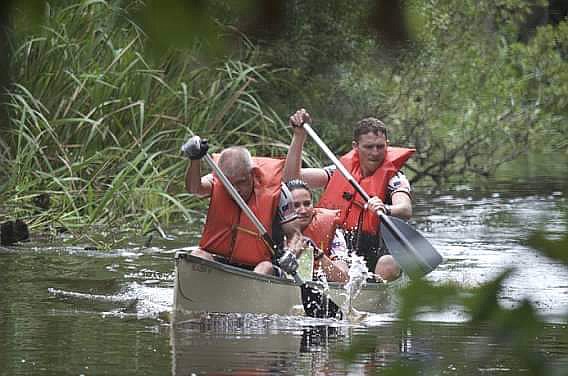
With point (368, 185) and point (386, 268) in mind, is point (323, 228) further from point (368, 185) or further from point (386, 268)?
point (368, 185)

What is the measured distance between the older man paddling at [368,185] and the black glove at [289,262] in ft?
2.15

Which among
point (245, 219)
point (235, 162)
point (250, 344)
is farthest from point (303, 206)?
point (250, 344)

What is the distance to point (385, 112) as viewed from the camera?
581 inches

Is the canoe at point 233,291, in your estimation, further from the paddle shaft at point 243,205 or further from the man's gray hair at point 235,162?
the man's gray hair at point 235,162

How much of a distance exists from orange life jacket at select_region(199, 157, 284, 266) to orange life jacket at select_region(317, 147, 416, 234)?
71 cm

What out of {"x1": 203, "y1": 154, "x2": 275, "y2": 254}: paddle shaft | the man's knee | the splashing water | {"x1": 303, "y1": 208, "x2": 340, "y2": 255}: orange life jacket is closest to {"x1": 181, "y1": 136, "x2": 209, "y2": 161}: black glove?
{"x1": 203, "y1": 154, "x2": 275, "y2": 254}: paddle shaft

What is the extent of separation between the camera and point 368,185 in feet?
26.3

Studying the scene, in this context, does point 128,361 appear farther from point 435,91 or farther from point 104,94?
point 435,91

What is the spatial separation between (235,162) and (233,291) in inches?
29.8

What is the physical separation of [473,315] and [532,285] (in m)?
0.06

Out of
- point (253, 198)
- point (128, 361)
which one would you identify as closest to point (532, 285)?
point (128, 361)

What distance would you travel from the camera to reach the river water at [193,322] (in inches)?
41.9

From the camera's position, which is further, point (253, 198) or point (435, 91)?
point (435, 91)

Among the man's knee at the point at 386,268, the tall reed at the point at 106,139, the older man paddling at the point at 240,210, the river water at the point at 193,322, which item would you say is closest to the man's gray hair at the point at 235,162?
the older man paddling at the point at 240,210
